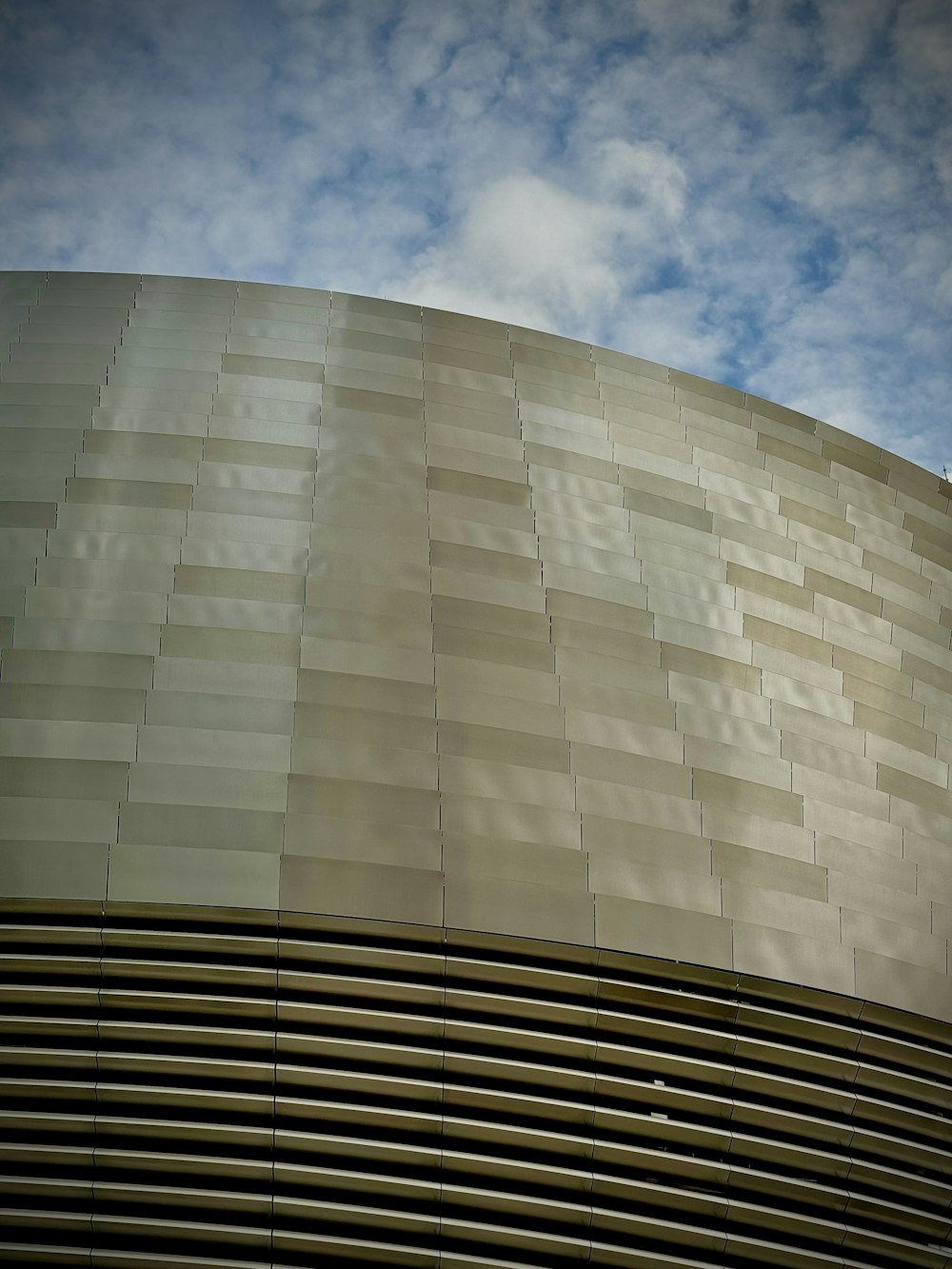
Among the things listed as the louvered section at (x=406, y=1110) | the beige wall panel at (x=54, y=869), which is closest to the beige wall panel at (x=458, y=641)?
the beige wall panel at (x=54, y=869)

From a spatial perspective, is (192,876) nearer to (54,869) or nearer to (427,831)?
(54,869)

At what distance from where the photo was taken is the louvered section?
7.49 m

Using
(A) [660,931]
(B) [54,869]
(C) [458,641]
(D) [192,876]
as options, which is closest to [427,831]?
(D) [192,876]

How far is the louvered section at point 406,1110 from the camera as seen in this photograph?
749cm

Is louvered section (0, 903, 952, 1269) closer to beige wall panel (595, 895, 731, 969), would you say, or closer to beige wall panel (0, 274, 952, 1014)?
beige wall panel (595, 895, 731, 969)

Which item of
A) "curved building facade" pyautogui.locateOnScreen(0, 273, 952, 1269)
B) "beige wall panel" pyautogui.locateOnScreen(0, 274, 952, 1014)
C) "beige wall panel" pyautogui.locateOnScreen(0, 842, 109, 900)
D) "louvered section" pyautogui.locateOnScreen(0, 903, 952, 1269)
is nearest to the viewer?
"louvered section" pyautogui.locateOnScreen(0, 903, 952, 1269)

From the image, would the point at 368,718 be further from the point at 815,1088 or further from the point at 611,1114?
the point at 815,1088

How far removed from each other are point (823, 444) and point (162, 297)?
30.7 ft

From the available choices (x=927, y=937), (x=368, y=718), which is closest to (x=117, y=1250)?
(x=368, y=718)

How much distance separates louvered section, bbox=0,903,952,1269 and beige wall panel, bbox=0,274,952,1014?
47 centimetres

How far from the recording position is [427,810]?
8680mm

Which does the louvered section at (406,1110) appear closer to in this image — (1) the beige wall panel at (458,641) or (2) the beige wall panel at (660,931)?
(2) the beige wall panel at (660,931)

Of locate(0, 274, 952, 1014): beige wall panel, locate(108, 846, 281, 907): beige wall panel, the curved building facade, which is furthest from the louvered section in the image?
locate(0, 274, 952, 1014): beige wall panel

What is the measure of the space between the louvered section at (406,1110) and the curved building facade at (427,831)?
0.03 metres
